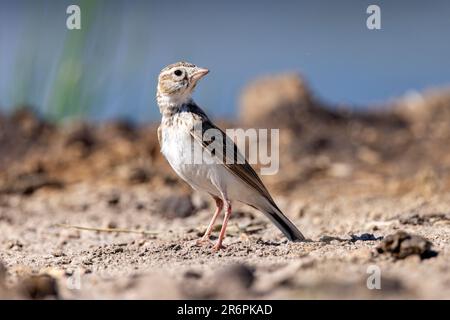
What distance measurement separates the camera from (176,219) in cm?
761

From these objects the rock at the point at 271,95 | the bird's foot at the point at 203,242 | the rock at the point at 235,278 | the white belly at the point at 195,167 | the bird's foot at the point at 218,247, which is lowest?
the bird's foot at the point at 203,242

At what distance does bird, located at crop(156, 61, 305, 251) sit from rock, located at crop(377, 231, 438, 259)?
4.44 ft

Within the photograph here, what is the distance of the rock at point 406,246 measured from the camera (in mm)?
4273

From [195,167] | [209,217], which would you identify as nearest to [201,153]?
[195,167]

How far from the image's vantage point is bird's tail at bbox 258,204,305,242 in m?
5.76

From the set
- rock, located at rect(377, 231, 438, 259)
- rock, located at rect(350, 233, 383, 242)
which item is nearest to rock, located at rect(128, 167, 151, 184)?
rock, located at rect(350, 233, 383, 242)

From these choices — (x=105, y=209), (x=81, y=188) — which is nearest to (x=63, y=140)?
(x=81, y=188)

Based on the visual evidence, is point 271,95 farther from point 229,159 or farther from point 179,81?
point 229,159

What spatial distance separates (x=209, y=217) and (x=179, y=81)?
2.02 m

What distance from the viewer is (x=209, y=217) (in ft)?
25.2

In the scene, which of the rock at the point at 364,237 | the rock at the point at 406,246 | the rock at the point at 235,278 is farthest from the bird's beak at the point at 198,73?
the rock at the point at 235,278

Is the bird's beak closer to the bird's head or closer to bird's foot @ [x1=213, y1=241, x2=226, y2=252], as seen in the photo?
the bird's head

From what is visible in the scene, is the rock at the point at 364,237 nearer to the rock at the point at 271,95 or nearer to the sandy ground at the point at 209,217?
the sandy ground at the point at 209,217
